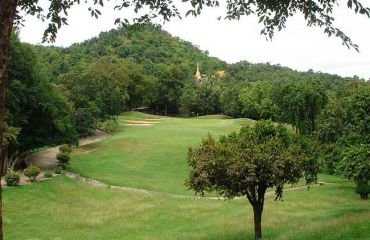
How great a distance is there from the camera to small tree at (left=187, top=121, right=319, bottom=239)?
16422mm

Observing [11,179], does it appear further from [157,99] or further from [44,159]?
[157,99]

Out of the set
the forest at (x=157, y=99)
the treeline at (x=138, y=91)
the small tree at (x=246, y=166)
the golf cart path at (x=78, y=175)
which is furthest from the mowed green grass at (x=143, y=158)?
the small tree at (x=246, y=166)

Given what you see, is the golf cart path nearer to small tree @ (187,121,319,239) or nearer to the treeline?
the treeline

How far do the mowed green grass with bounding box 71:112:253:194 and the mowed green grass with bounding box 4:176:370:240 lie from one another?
3546 millimetres

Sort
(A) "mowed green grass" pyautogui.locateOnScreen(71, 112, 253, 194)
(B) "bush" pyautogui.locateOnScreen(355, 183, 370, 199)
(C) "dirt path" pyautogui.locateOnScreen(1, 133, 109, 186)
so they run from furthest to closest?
(A) "mowed green grass" pyautogui.locateOnScreen(71, 112, 253, 194)
(C) "dirt path" pyautogui.locateOnScreen(1, 133, 109, 186)
(B) "bush" pyautogui.locateOnScreen(355, 183, 370, 199)

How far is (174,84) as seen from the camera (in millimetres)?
93750

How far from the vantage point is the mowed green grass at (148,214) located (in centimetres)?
2098

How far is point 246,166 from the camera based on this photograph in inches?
640

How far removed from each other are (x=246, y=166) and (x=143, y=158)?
1117 inches

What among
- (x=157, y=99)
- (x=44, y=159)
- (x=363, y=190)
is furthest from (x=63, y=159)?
(x=157, y=99)

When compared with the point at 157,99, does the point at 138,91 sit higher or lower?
higher

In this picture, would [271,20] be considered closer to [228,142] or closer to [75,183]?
[228,142]

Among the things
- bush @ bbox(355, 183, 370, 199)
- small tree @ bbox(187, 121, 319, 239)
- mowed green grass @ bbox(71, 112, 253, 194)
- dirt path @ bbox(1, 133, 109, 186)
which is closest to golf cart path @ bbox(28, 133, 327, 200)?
dirt path @ bbox(1, 133, 109, 186)

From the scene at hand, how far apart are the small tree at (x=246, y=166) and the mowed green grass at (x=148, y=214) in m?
2.22
